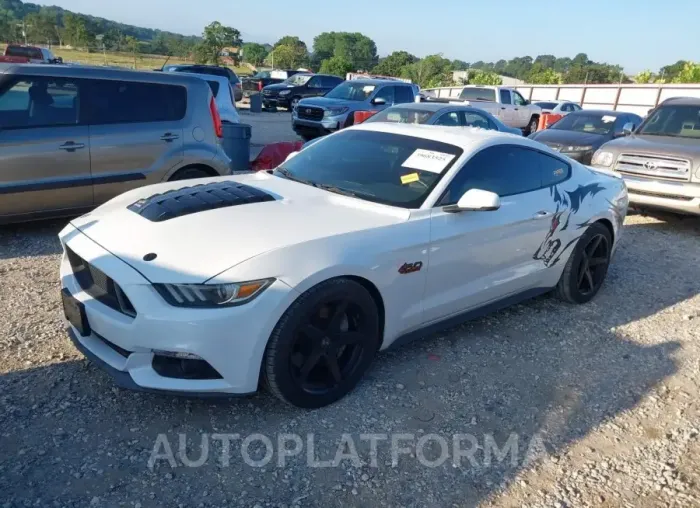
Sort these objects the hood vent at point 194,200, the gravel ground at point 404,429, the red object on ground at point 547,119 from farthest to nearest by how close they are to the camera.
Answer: the red object on ground at point 547,119 → the hood vent at point 194,200 → the gravel ground at point 404,429

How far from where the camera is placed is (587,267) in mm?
4891

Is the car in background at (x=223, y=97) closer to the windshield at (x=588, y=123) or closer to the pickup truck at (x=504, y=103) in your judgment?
the windshield at (x=588, y=123)

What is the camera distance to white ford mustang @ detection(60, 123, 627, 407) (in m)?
2.72

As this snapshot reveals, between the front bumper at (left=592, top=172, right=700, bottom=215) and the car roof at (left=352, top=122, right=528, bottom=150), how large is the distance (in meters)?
4.01

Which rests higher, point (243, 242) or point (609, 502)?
point (243, 242)

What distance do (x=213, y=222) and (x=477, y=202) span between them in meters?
1.54

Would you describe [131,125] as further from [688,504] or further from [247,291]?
[688,504]

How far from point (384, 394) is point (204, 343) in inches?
47.3

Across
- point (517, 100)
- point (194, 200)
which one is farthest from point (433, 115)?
point (517, 100)

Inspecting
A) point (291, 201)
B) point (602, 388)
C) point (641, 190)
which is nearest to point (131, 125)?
point (291, 201)

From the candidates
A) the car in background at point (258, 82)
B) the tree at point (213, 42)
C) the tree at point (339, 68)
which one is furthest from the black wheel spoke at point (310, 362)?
the tree at point (339, 68)

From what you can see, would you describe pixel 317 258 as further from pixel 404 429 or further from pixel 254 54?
pixel 254 54

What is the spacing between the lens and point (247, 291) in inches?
107

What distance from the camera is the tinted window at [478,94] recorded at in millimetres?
18453
